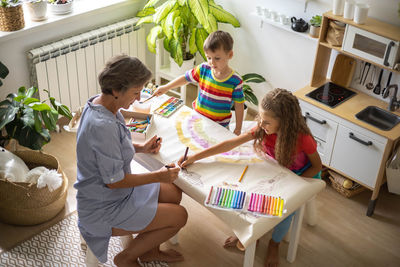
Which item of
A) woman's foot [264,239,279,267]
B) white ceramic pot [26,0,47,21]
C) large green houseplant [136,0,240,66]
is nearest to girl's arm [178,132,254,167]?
woman's foot [264,239,279,267]

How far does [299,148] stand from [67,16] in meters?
2.17

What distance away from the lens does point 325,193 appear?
11.6 ft

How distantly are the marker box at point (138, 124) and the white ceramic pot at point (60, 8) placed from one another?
138cm

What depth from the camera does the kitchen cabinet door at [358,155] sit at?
3168 mm

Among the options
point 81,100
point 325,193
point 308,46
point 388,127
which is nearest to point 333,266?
point 325,193

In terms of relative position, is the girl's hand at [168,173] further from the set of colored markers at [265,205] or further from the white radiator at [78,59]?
the white radiator at [78,59]

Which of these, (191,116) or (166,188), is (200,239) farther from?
(191,116)

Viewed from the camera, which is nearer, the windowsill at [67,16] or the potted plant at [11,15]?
the potted plant at [11,15]

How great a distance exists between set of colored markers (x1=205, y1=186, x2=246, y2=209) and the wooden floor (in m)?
0.75

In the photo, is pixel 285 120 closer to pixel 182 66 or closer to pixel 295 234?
pixel 295 234

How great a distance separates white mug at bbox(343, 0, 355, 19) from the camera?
3165 millimetres

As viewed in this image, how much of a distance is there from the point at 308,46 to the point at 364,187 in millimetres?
1128

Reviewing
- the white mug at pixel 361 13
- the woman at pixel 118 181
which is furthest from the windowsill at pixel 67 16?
the white mug at pixel 361 13

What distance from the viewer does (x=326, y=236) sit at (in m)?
3.18
